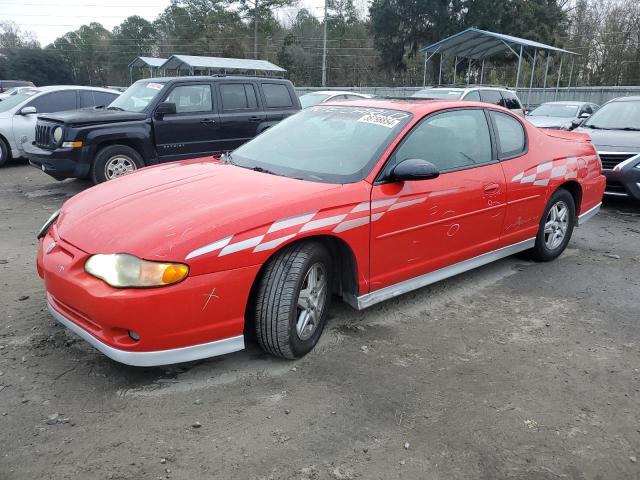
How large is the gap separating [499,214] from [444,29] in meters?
37.7

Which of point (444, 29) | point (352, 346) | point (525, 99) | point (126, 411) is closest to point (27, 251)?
point (126, 411)

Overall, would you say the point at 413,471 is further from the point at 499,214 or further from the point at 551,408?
the point at 499,214

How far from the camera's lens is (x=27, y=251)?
532 cm

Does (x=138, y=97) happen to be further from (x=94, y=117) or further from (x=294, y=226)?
(x=294, y=226)

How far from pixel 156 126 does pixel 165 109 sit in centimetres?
29

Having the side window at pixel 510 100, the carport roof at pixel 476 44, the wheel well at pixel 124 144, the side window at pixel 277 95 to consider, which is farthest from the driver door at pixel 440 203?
the carport roof at pixel 476 44

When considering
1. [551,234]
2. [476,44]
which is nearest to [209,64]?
[476,44]

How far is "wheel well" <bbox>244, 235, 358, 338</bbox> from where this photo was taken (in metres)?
3.14

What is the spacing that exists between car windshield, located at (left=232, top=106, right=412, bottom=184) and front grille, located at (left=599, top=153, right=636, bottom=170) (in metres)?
5.05

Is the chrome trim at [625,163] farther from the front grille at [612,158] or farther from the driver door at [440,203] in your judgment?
the driver door at [440,203]

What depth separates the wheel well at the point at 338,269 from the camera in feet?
10.3

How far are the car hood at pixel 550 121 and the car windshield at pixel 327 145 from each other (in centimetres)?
939

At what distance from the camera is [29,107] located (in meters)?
9.94

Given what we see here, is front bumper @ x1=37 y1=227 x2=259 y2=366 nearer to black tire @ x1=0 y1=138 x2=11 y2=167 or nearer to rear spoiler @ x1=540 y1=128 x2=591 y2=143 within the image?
rear spoiler @ x1=540 y1=128 x2=591 y2=143
